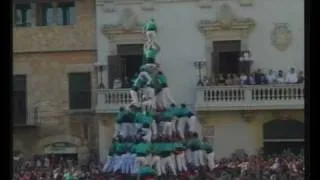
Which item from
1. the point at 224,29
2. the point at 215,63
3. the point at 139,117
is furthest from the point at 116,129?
the point at 224,29

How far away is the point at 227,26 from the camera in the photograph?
188 inches

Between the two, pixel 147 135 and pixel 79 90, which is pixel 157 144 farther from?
pixel 79 90

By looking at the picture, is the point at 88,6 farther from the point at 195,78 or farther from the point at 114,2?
the point at 195,78

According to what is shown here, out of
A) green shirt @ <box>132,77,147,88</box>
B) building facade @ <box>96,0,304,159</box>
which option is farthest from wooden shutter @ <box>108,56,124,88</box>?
green shirt @ <box>132,77,147,88</box>

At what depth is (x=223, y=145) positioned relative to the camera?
4488 mm

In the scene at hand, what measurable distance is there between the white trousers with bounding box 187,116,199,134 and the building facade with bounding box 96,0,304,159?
0.05m

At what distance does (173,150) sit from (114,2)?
125 cm

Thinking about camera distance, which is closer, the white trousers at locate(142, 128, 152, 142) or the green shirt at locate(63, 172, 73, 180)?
the green shirt at locate(63, 172, 73, 180)

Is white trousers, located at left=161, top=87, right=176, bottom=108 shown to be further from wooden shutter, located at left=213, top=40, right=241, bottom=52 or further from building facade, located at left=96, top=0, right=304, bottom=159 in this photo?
wooden shutter, located at left=213, top=40, right=241, bottom=52

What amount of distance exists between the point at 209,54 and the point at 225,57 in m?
0.15

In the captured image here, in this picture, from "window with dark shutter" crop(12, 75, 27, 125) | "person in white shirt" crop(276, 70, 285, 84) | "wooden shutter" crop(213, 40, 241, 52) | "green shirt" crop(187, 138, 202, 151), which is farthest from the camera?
"wooden shutter" crop(213, 40, 241, 52)

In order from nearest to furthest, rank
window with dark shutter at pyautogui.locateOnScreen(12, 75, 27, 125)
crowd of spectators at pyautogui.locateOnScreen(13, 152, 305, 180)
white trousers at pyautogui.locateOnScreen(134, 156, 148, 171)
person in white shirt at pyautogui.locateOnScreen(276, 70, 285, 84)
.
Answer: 1. window with dark shutter at pyautogui.locateOnScreen(12, 75, 27, 125)
2. crowd of spectators at pyautogui.locateOnScreen(13, 152, 305, 180)
3. white trousers at pyautogui.locateOnScreen(134, 156, 148, 171)
4. person in white shirt at pyautogui.locateOnScreen(276, 70, 285, 84)

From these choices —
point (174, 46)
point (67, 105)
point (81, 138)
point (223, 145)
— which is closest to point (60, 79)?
point (67, 105)

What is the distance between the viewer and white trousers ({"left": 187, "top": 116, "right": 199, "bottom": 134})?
176 inches
